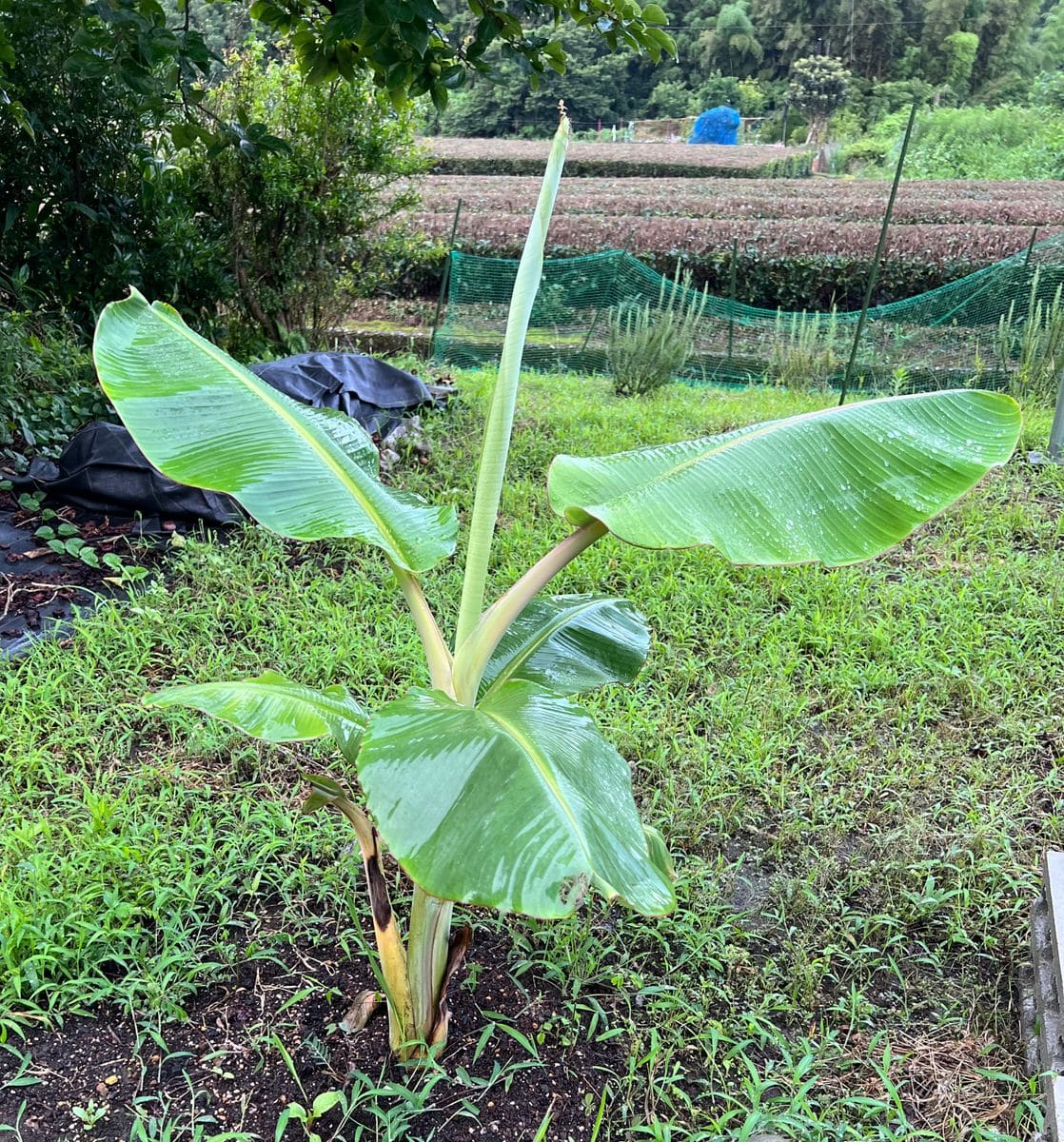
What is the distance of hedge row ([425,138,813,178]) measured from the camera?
3031cm

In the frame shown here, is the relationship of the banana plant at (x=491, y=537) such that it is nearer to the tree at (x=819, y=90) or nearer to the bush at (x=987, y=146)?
the bush at (x=987, y=146)

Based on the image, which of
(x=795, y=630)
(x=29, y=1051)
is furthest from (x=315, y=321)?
(x=29, y=1051)

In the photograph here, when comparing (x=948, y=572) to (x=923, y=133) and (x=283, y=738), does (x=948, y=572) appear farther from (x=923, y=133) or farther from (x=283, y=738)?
(x=923, y=133)

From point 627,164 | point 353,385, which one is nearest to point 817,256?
point 353,385

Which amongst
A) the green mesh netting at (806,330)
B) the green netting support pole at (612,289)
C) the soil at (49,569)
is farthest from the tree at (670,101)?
the soil at (49,569)

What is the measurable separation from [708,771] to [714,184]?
983 inches

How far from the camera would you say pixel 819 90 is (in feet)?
150

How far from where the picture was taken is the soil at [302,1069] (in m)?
1.51

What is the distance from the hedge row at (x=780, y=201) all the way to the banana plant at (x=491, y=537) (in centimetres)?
1561

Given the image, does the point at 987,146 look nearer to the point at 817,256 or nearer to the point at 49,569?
the point at 817,256

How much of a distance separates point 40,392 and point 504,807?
14.4ft

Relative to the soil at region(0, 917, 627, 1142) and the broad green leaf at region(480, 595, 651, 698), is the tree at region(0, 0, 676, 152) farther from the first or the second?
the soil at region(0, 917, 627, 1142)

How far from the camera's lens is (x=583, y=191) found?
22.4 m

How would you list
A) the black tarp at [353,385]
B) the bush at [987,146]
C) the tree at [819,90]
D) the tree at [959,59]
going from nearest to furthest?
the black tarp at [353,385] → the bush at [987,146] → the tree at [819,90] → the tree at [959,59]
